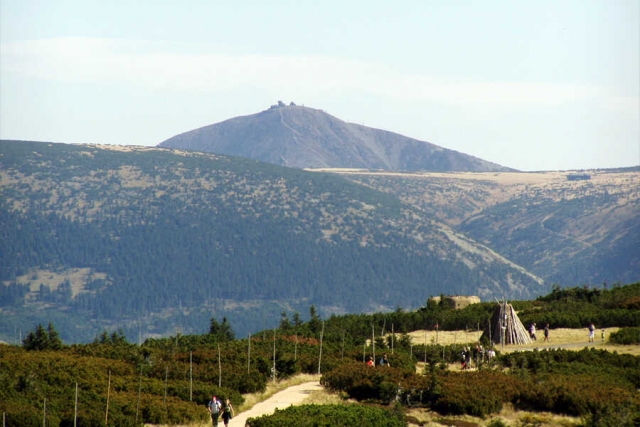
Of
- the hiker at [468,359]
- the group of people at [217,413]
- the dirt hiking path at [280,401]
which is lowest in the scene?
the dirt hiking path at [280,401]

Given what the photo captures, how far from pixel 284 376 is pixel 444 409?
36.7ft

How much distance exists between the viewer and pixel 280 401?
4503 cm

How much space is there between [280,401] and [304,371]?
Result: 333 inches

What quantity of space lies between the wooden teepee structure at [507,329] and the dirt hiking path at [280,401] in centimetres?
1709

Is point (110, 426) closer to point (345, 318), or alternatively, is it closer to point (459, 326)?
point (459, 326)

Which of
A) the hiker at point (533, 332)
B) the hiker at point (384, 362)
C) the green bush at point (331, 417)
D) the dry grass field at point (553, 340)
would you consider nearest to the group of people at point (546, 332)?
the hiker at point (533, 332)

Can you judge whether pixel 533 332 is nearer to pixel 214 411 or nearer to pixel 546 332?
pixel 546 332

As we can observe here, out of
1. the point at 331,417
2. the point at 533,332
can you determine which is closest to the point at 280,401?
the point at 331,417

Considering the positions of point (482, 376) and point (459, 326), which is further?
point (459, 326)

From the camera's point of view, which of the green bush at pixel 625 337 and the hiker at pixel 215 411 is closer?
the hiker at pixel 215 411

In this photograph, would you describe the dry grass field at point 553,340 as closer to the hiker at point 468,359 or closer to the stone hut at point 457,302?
the hiker at point 468,359

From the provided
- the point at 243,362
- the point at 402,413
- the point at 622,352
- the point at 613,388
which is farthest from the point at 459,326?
the point at 402,413

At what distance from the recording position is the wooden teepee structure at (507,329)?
6391 cm

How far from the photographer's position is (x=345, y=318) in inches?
3415
